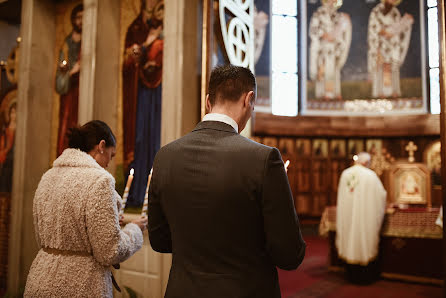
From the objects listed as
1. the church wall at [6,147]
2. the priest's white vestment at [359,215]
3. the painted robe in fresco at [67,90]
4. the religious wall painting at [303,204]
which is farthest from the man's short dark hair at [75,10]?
the religious wall painting at [303,204]

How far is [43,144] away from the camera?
5117mm

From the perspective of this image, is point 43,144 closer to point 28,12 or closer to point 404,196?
point 28,12

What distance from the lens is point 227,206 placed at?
1.37m

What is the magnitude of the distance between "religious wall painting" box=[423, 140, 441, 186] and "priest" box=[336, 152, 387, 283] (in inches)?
199

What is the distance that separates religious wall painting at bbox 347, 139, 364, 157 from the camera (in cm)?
1187

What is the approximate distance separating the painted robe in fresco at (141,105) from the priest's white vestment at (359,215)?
368cm

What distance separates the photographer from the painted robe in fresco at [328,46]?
1302cm

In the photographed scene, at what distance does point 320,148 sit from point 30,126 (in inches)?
354


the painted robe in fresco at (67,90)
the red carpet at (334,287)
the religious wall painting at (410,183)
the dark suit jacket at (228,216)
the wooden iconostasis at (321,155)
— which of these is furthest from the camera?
the wooden iconostasis at (321,155)

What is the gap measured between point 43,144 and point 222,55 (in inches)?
112

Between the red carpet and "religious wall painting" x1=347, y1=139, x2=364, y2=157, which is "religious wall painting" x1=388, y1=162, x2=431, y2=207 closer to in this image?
"religious wall painting" x1=347, y1=139, x2=364, y2=157

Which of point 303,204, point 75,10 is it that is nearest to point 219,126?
point 75,10

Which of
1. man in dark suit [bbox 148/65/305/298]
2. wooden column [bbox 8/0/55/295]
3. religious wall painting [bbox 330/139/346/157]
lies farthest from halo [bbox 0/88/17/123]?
religious wall painting [bbox 330/139/346/157]

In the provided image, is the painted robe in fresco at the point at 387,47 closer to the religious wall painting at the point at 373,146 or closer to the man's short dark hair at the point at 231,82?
the religious wall painting at the point at 373,146
